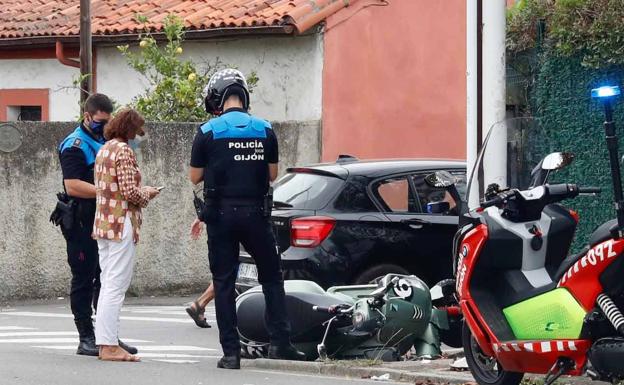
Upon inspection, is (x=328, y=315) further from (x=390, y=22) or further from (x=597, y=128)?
(x=390, y=22)

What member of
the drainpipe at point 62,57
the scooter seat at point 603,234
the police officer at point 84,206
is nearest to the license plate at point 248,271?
the police officer at point 84,206

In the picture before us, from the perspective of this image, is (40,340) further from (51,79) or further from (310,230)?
(51,79)

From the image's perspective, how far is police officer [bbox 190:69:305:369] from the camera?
955cm

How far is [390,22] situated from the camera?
69.9 ft

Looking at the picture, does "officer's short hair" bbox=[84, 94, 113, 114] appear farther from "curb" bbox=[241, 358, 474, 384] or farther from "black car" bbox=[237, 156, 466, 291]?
"curb" bbox=[241, 358, 474, 384]

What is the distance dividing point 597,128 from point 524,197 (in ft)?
8.41

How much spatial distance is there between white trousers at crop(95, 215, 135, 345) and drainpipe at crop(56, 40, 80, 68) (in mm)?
12851

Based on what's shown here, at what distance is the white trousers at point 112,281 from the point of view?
32.8ft

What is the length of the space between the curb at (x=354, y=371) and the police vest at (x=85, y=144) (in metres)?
1.95

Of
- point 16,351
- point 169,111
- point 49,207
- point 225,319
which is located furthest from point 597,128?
point 169,111

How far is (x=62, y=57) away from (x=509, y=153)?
1498cm

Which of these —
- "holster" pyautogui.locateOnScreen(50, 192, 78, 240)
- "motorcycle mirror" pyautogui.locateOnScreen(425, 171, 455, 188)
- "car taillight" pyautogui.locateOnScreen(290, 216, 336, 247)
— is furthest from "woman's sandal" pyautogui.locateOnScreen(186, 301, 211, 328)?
"motorcycle mirror" pyautogui.locateOnScreen(425, 171, 455, 188)

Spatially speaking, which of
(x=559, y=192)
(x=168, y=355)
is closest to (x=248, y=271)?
(x=168, y=355)

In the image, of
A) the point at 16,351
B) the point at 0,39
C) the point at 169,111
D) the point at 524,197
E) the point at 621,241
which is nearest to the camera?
the point at 621,241
